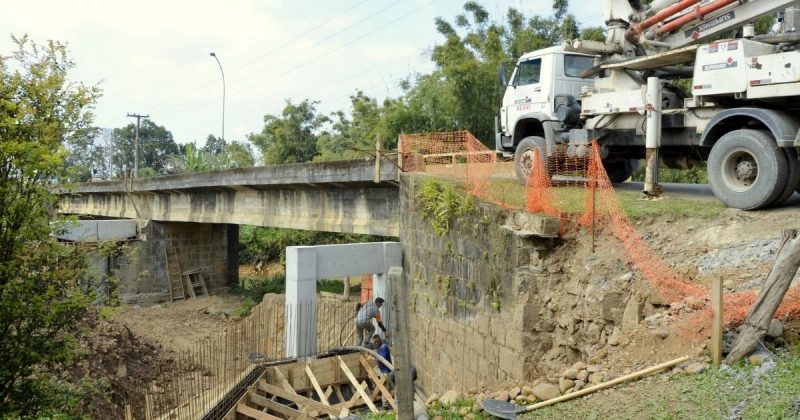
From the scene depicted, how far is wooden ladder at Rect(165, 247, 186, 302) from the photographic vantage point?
2647cm

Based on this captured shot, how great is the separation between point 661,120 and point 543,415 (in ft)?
18.5

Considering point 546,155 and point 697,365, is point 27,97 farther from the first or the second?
point 546,155

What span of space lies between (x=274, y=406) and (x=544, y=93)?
289 inches

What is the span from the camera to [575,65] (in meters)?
12.3

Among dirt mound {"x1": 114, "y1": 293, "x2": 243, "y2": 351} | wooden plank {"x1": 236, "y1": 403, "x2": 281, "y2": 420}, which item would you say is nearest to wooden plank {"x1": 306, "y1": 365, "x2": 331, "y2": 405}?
wooden plank {"x1": 236, "y1": 403, "x2": 281, "y2": 420}

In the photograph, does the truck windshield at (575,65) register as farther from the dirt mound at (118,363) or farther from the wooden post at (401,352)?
the dirt mound at (118,363)

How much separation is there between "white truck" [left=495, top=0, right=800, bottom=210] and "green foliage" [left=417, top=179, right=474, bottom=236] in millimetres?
1375

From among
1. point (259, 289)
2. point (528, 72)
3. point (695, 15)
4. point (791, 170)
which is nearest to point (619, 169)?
point (528, 72)

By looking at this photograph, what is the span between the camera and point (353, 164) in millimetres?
14945

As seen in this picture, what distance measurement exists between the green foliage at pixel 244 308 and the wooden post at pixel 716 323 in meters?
18.9

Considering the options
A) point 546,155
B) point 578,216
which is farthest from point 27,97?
point 546,155

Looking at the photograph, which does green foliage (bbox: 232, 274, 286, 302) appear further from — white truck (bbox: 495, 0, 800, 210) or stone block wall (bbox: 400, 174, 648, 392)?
white truck (bbox: 495, 0, 800, 210)

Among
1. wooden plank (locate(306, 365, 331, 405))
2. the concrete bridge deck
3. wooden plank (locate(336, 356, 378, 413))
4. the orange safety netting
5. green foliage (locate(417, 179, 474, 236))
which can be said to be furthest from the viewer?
the concrete bridge deck

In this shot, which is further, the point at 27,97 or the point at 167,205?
the point at 167,205
